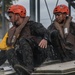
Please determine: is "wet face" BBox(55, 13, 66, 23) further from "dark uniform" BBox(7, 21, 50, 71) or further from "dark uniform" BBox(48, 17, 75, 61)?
"dark uniform" BBox(7, 21, 50, 71)

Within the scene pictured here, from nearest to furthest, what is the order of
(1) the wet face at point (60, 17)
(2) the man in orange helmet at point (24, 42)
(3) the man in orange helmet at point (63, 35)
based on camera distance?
(2) the man in orange helmet at point (24, 42) → (3) the man in orange helmet at point (63, 35) → (1) the wet face at point (60, 17)

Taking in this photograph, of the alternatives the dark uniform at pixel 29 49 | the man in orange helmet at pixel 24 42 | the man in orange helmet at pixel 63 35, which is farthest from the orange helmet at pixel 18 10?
the man in orange helmet at pixel 63 35

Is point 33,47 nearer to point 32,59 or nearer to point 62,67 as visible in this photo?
point 32,59

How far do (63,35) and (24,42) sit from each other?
1.08 meters

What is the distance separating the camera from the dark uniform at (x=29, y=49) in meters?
5.94

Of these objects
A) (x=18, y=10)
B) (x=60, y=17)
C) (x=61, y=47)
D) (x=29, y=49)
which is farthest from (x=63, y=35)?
(x=29, y=49)

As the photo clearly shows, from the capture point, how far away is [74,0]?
52.4 ft

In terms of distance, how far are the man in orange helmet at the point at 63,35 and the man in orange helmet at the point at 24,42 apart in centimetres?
16

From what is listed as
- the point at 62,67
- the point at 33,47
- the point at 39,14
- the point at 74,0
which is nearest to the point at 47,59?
the point at 33,47

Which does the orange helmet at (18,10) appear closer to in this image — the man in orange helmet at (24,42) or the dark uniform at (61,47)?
the man in orange helmet at (24,42)

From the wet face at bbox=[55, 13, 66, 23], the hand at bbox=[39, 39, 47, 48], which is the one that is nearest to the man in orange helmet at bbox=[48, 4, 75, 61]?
the wet face at bbox=[55, 13, 66, 23]

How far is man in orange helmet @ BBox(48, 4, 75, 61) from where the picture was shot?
629 centimetres

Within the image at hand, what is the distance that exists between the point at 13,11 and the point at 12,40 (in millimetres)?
434

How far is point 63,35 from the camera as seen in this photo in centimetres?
691
